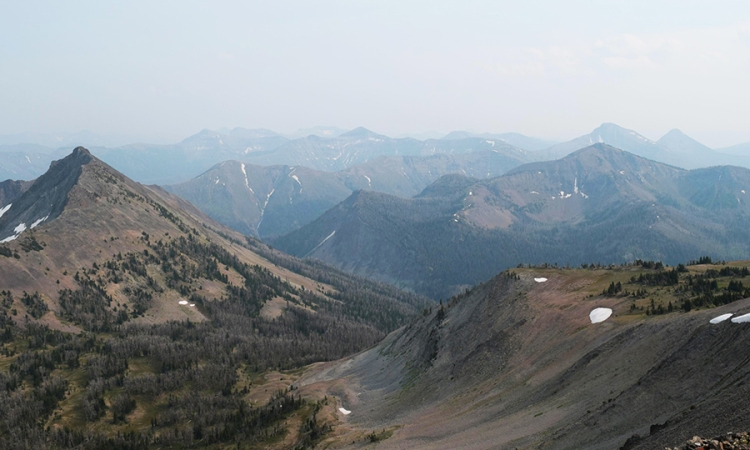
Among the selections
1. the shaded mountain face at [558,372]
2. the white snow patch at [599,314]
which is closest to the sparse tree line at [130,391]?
the shaded mountain face at [558,372]

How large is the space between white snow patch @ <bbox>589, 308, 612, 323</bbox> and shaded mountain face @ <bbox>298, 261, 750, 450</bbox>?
3.82 feet

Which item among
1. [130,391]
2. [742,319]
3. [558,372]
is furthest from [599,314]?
[130,391]

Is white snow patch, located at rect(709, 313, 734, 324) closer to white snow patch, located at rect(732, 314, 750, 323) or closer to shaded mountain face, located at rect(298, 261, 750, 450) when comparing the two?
shaded mountain face, located at rect(298, 261, 750, 450)

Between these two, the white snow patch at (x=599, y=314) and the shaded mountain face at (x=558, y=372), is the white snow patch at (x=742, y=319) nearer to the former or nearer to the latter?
the shaded mountain face at (x=558, y=372)

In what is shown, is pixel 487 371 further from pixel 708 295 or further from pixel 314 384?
pixel 314 384

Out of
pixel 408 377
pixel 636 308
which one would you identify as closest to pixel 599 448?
pixel 636 308

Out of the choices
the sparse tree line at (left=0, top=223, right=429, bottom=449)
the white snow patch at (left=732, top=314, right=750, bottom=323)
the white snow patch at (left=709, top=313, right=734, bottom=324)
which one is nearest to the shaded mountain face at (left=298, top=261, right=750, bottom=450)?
the white snow patch at (left=732, top=314, right=750, bottom=323)

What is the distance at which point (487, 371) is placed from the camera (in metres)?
86.8

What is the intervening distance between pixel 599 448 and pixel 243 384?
14144 centimetres

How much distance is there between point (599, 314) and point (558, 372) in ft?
60.4

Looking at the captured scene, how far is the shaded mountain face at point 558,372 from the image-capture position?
43625 mm

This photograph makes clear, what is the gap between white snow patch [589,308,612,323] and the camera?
79.7 meters

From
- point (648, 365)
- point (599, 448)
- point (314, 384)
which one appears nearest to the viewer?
point (599, 448)

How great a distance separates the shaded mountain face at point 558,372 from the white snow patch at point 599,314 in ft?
3.82
